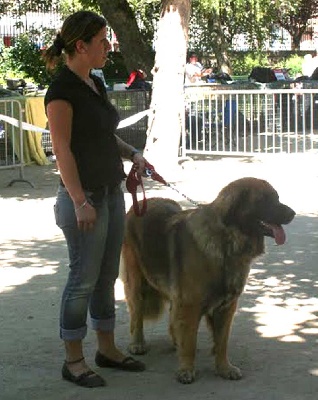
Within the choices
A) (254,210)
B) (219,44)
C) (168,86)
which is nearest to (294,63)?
(219,44)

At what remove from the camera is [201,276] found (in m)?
4.33

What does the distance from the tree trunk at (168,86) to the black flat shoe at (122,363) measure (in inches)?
327

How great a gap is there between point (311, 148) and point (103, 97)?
11.4 meters

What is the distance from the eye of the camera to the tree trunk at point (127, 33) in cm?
1869

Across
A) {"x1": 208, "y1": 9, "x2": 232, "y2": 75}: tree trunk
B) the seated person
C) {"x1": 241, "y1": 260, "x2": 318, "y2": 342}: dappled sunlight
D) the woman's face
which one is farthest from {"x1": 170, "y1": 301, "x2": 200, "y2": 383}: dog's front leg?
{"x1": 208, "y1": 9, "x2": 232, "y2": 75}: tree trunk

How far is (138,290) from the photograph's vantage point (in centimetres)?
492

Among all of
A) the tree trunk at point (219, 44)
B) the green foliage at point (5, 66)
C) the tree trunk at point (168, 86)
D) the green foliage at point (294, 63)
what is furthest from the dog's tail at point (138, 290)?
the green foliage at point (294, 63)

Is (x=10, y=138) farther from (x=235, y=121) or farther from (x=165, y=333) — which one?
(x=165, y=333)

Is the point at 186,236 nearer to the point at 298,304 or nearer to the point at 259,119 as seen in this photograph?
the point at 298,304

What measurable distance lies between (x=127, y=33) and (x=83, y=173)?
50.0ft

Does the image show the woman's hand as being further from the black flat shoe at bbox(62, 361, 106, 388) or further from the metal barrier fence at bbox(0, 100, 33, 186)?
the metal barrier fence at bbox(0, 100, 33, 186)

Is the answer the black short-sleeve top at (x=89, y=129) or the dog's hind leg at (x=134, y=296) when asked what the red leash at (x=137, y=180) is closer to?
the dog's hind leg at (x=134, y=296)

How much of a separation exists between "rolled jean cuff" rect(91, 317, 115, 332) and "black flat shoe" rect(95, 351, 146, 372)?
18 centimetres

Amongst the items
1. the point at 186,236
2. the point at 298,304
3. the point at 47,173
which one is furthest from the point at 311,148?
the point at 186,236
